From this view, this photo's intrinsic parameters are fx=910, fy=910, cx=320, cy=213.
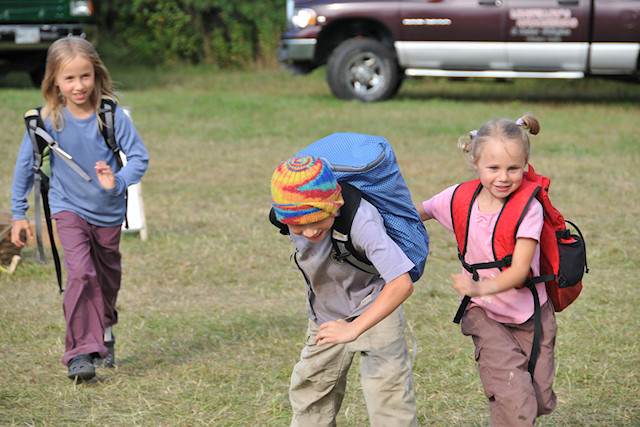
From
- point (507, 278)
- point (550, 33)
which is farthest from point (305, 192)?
point (550, 33)

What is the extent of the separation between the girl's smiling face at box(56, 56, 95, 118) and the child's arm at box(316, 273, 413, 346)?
1957 mm

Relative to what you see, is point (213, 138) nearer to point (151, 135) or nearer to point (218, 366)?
point (151, 135)

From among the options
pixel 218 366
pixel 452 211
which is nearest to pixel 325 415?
pixel 452 211

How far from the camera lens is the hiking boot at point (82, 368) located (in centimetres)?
411

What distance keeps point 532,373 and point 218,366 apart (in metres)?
1.87

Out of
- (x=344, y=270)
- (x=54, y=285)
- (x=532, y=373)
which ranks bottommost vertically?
(x=54, y=285)

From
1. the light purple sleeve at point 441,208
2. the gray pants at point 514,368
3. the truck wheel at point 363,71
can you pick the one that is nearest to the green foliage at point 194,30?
the truck wheel at point 363,71

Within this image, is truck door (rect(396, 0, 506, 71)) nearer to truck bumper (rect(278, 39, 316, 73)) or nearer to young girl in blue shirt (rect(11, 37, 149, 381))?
truck bumper (rect(278, 39, 316, 73))

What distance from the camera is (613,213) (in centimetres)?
743

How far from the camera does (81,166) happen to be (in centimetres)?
418

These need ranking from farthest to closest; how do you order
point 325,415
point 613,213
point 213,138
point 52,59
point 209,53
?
point 209,53 → point 213,138 → point 613,213 → point 52,59 → point 325,415

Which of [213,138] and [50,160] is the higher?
[50,160]

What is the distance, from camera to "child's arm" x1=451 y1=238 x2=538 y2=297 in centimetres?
279

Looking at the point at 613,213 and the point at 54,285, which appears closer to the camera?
the point at 54,285
